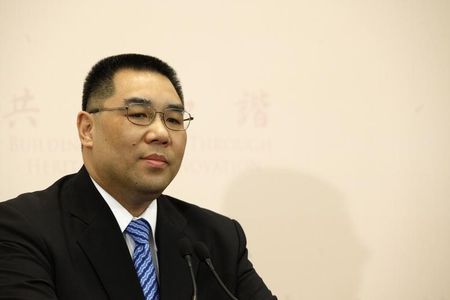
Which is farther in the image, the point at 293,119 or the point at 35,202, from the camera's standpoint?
the point at 293,119

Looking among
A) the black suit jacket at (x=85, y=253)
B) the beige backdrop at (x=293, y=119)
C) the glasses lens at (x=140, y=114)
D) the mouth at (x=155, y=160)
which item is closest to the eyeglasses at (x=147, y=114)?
the glasses lens at (x=140, y=114)

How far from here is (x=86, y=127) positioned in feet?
5.76

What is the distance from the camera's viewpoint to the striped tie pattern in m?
1.60

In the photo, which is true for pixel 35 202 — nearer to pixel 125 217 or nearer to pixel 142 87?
pixel 125 217

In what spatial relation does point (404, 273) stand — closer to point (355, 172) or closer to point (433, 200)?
point (433, 200)

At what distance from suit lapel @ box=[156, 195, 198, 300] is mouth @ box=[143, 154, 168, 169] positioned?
0.25 metres

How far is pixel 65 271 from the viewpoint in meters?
1.48

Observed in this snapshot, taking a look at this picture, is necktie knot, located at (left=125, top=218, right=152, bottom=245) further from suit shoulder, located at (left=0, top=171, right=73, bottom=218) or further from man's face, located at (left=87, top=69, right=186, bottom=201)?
suit shoulder, located at (left=0, top=171, right=73, bottom=218)

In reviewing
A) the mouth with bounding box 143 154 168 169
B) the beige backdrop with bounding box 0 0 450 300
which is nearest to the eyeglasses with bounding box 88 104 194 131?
the mouth with bounding box 143 154 168 169

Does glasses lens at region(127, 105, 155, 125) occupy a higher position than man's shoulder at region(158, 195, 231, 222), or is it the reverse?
glasses lens at region(127, 105, 155, 125)

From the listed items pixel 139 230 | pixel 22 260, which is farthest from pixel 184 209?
pixel 22 260

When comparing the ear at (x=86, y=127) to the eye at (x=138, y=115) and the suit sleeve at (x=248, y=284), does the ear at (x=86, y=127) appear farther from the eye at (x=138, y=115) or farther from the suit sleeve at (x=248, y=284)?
the suit sleeve at (x=248, y=284)

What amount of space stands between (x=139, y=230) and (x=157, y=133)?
0.32m

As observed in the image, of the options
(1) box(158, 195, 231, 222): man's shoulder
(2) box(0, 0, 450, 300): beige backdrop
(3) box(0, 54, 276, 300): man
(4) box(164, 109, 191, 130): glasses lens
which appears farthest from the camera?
(2) box(0, 0, 450, 300): beige backdrop
